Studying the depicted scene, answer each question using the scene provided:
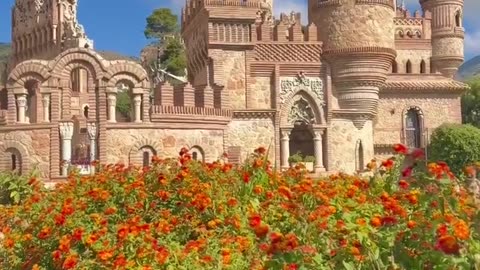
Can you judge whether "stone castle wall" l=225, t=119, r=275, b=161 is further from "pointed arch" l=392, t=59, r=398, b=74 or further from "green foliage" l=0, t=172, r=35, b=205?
"pointed arch" l=392, t=59, r=398, b=74

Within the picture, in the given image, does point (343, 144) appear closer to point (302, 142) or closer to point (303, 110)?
point (303, 110)

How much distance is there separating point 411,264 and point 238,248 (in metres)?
2.06

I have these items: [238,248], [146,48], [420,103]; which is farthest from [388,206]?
[146,48]

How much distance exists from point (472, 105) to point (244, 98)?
32.3 m

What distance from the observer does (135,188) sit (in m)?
8.05

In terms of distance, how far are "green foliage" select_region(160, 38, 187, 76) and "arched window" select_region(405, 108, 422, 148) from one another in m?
22.8

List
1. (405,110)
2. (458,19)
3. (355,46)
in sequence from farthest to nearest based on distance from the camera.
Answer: (458,19), (405,110), (355,46)

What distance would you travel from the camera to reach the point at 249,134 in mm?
23938

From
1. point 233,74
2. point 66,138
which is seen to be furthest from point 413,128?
point 66,138

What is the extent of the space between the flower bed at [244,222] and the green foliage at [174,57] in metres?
41.0

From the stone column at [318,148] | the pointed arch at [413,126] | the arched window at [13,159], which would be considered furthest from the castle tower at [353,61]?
the arched window at [13,159]

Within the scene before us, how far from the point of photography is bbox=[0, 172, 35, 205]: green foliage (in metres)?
13.5

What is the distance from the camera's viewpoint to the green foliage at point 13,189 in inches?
531

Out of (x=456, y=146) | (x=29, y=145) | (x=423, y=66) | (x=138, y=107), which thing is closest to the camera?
(x=29, y=145)
